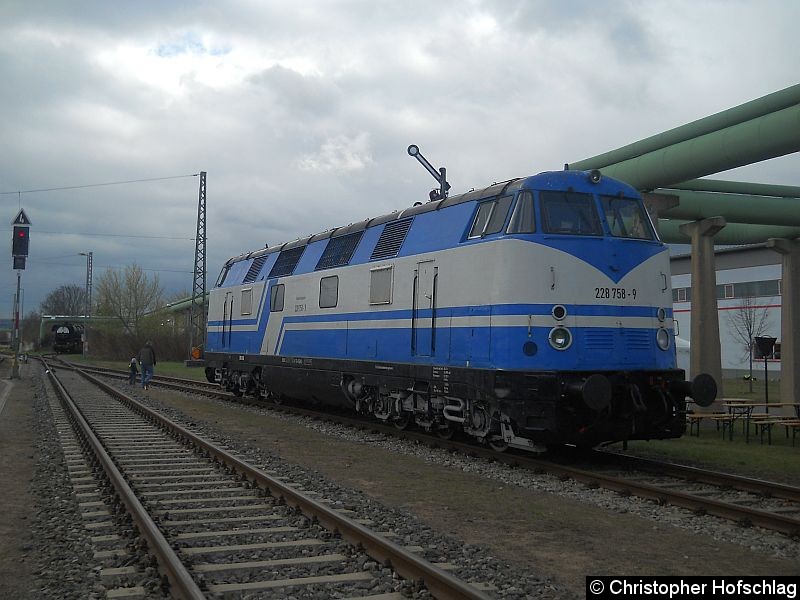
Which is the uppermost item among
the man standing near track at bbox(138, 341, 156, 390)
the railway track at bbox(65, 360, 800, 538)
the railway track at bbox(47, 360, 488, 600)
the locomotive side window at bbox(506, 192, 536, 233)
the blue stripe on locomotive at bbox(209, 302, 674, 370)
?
the locomotive side window at bbox(506, 192, 536, 233)

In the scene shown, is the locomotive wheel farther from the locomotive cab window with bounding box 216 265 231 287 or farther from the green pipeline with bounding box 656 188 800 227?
the locomotive cab window with bounding box 216 265 231 287

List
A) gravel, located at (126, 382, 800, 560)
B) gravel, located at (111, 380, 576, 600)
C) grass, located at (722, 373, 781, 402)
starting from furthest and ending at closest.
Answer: grass, located at (722, 373, 781, 402), gravel, located at (126, 382, 800, 560), gravel, located at (111, 380, 576, 600)

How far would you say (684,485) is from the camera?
916cm

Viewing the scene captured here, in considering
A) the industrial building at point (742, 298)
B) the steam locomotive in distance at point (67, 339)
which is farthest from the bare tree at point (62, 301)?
the industrial building at point (742, 298)

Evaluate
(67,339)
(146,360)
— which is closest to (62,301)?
(67,339)

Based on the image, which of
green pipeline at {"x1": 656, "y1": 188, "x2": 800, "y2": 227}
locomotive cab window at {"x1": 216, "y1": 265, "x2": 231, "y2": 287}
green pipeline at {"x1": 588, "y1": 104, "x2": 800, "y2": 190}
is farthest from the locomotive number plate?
locomotive cab window at {"x1": 216, "y1": 265, "x2": 231, "y2": 287}

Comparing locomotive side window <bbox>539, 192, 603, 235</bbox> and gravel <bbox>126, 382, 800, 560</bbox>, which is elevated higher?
locomotive side window <bbox>539, 192, 603, 235</bbox>

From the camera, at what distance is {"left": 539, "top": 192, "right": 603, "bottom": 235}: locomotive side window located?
10.3 m

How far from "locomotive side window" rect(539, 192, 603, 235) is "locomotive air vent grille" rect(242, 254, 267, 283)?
10396 millimetres

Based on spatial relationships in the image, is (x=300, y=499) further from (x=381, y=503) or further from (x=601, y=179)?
(x=601, y=179)

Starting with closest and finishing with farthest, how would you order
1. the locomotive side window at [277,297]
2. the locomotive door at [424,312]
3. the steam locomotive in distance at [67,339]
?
the locomotive door at [424,312], the locomotive side window at [277,297], the steam locomotive in distance at [67,339]

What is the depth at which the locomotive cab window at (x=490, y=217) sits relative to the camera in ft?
34.6

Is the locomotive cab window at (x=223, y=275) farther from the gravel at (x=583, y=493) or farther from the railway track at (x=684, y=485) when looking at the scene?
the railway track at (x=684, y=485)

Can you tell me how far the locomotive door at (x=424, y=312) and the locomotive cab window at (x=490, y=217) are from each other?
106cm
